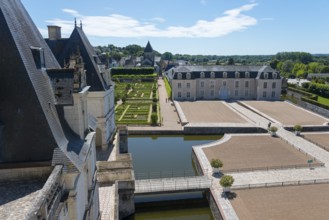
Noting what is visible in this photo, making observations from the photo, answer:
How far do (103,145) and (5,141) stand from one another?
15.6m

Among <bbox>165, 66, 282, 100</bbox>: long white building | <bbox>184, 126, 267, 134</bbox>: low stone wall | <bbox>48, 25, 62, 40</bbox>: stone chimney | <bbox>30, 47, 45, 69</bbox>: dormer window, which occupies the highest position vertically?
<bbox>48, 25, 62, 40</bbox>: stone chimney

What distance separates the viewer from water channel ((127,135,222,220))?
18.9 m

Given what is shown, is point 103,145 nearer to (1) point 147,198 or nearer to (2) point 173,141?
(1) point 147,198

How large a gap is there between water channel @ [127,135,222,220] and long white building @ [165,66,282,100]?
22.8m

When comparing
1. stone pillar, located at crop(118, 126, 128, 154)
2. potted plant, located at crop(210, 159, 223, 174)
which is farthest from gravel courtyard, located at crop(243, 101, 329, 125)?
stone pillar, located at crop(118, 126, 128, 154)

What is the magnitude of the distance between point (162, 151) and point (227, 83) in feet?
105

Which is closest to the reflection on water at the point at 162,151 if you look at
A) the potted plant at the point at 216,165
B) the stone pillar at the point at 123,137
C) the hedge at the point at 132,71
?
the stone pillar at the point at 123,137

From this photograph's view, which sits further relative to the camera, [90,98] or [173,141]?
[173,141]

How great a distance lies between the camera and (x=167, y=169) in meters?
25.5

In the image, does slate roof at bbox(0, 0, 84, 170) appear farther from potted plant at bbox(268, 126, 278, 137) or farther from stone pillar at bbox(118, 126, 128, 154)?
potted plant at bbox(268, 126, 278, 137)

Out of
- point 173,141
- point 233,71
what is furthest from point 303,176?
point 233,71

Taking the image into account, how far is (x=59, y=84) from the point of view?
10.6 metres

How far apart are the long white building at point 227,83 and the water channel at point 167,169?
2276cm

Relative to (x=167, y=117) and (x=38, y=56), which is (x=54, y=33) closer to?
(x=38, y=56)
